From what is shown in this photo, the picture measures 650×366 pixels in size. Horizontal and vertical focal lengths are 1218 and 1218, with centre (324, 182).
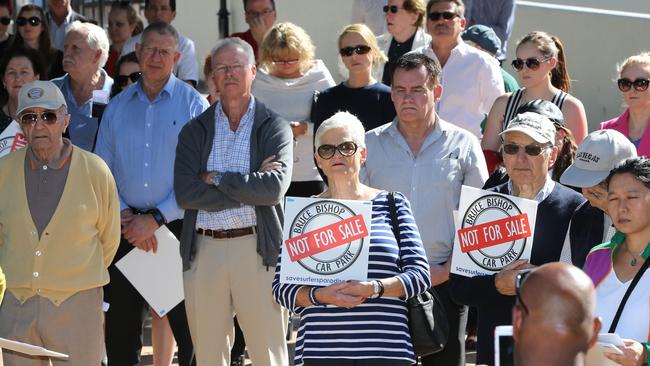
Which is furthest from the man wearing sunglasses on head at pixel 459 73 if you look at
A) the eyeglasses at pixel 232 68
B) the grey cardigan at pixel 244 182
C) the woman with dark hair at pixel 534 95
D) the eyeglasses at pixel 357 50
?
the eyeglasses at pixel 232 68

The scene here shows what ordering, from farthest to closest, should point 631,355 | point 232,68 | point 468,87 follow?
1. point 468,87
2. point 232,68
3. point 631,355

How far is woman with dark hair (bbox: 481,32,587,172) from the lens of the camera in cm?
775

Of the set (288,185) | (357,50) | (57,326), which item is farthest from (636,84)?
(57,326)

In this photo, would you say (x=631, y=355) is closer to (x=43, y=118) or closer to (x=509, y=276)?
(x=509, y=276)

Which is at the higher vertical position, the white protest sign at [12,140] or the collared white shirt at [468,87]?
the collared white shirt at [468,87]

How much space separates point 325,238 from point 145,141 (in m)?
2.47

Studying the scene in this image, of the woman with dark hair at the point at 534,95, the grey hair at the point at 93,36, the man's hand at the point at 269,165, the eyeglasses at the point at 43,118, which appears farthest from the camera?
the grey hair at the point at 93,36

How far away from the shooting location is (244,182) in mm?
6898

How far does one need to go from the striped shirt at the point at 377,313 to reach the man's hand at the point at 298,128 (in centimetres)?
278

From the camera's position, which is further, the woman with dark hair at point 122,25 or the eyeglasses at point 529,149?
the woman with dark hair at point 122,25

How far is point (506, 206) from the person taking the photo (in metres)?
5.68

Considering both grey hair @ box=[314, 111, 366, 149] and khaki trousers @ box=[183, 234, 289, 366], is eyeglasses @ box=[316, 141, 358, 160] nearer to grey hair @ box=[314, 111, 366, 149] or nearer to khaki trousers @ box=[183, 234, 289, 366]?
grey hair @ box=[314, 111, 366, 149]

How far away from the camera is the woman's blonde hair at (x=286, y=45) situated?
8.59 metres

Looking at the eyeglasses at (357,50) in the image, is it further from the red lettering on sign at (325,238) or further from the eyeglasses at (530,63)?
the red lettering on sign at (325,238)
